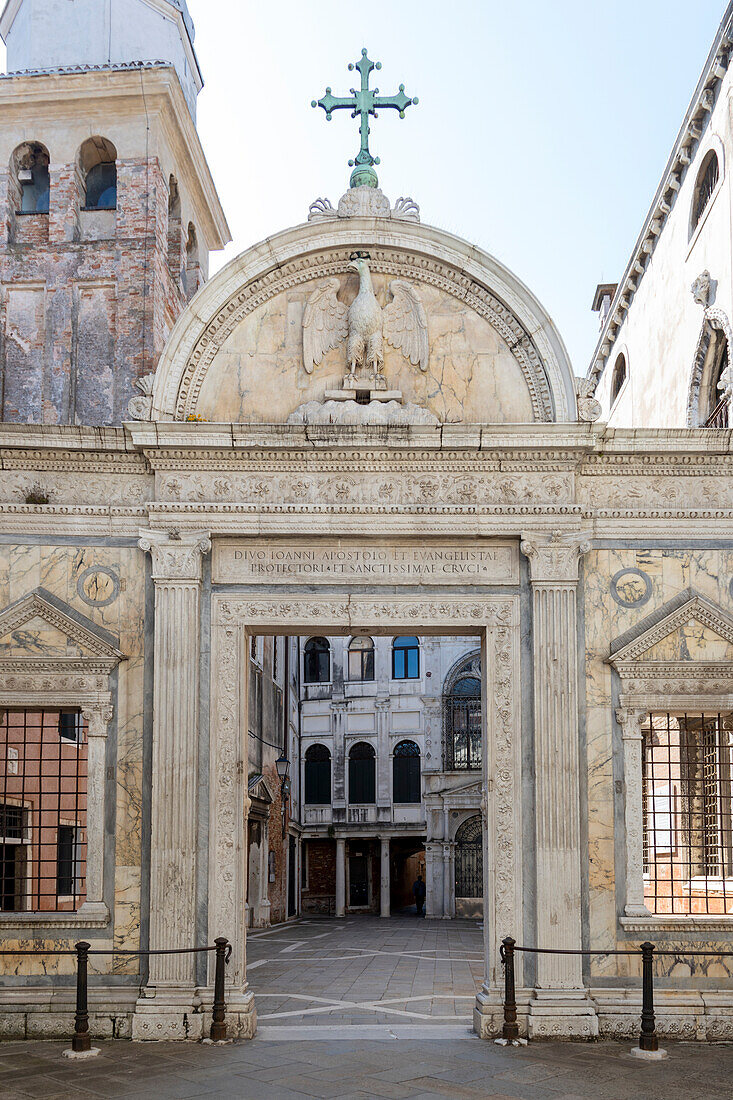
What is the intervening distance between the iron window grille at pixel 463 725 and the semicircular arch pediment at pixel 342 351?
2617cm

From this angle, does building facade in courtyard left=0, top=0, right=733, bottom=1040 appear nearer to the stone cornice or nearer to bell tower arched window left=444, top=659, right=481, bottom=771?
the stone cornice

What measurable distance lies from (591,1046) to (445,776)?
1048 inches

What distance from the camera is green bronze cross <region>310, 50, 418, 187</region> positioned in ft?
43.3

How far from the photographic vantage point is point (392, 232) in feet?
41.5

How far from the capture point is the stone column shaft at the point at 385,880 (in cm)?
3734

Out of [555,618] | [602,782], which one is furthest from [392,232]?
[602,782]

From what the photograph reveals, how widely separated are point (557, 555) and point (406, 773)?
27.9m

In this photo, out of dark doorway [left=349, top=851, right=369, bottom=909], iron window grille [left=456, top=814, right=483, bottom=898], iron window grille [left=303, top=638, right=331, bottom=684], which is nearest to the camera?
iron window grille [left=456, top=814, right=483, bottom=898]

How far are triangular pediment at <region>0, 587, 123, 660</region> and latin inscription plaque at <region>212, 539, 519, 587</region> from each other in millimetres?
1399

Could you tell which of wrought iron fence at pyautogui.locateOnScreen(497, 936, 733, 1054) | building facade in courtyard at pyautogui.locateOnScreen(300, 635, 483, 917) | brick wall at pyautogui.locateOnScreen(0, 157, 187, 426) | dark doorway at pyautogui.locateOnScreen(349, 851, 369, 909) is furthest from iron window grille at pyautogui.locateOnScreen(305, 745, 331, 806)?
wrought iron fence at pyautogui.locateOnScreen(497, 936, 733, 1054)

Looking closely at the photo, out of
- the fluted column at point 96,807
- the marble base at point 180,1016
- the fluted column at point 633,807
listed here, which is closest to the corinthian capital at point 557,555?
the fluted column at point 633,807

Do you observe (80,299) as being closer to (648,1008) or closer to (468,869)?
(648,1008)

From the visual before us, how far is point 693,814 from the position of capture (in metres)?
12.6

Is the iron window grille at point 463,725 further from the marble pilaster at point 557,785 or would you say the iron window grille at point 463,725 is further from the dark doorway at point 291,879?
the marble pilaster at point 557,785
